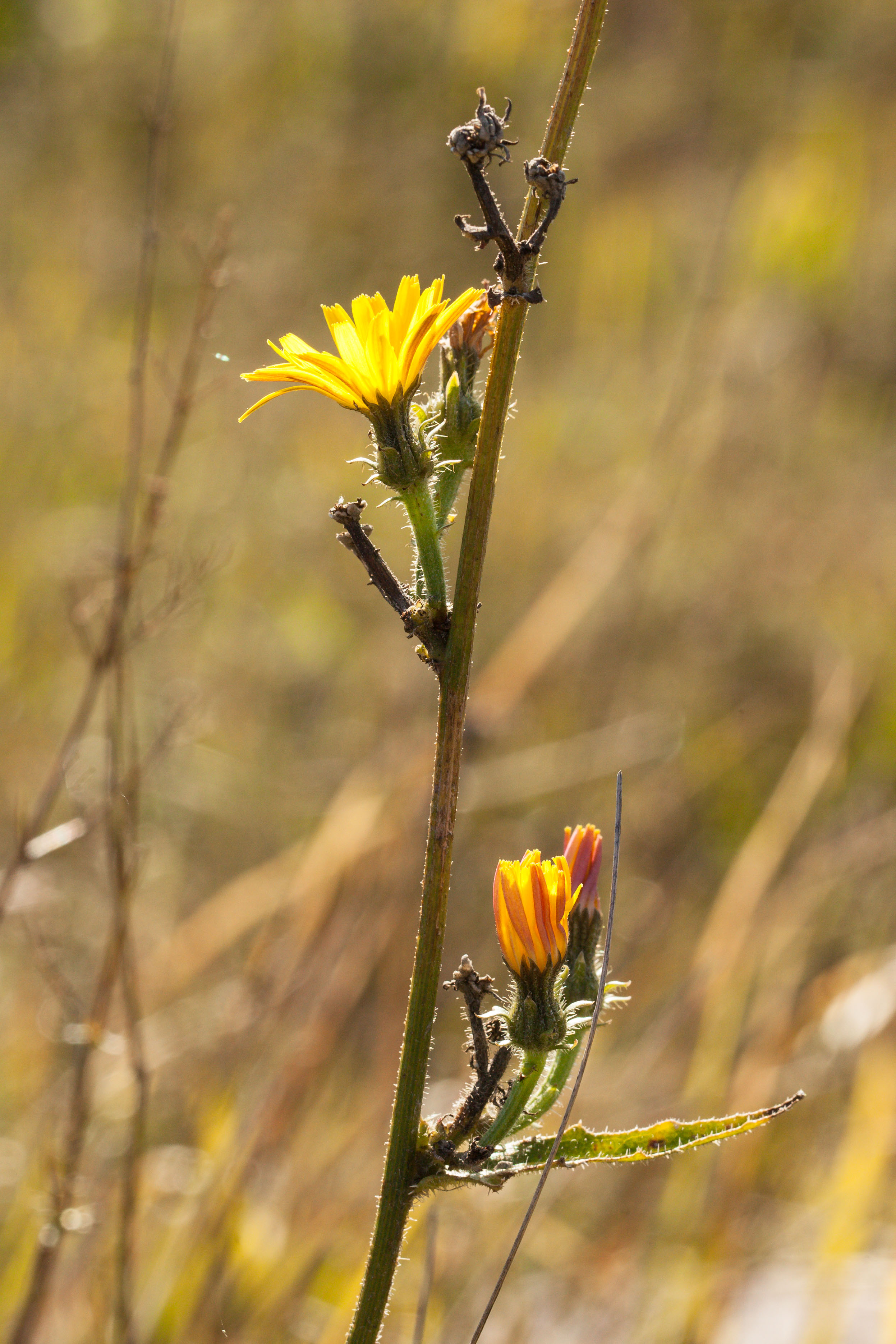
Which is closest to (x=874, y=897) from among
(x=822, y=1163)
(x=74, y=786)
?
(x=822, y=1163)

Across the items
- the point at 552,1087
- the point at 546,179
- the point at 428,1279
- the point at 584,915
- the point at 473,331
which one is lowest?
the point at 428,1279

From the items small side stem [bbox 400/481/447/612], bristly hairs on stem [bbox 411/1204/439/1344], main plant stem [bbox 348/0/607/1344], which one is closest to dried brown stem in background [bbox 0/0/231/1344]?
bristly hairs on stem [bbox 411/1204/439/1344]

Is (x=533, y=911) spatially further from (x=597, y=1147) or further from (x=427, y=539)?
(x=427, y=539)

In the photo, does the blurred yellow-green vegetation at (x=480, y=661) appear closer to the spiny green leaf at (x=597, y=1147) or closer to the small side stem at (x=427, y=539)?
the spiny green leaf at (x=597, y=1147)

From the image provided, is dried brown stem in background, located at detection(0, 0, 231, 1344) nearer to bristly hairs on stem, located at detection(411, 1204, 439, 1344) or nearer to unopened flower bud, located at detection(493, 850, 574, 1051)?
bristly hairs on stem, located at detection(411, 1204, 439, 1344)

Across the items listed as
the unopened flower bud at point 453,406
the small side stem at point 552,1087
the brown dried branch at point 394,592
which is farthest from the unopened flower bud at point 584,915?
the unopened flower bud at point 453,406

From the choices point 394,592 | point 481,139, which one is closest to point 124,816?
point 394,592
